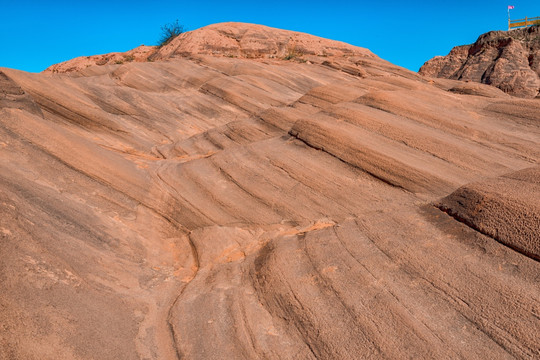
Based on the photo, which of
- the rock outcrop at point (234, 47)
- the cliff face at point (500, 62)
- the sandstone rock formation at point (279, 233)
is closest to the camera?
the sandstone rock formation at point (279, 233)

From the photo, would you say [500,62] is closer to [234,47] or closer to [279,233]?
[234,47]

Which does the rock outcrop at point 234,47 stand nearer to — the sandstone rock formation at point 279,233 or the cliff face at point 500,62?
the cliff face at point 500,62

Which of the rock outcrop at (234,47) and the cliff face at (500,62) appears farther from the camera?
the rock outcrop at (234,47)

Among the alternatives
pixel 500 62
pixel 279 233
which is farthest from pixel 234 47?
pixel 279 233

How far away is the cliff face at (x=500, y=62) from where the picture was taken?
3609 centimetres

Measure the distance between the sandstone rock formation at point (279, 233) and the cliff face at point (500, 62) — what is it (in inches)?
1091

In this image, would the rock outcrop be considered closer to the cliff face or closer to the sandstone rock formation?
the cliff face

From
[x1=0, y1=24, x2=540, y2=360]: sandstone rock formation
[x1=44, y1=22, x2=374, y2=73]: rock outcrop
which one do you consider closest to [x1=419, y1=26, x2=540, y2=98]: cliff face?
[x1=44, y1=22, x2=374, y2=73]: rock outcrop

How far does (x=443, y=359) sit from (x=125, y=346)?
411 cm

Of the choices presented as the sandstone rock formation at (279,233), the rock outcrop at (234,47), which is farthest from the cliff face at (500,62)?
the sandstone rock formation at (279,233)

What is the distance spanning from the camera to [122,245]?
27.4ft

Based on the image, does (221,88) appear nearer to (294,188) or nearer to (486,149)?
(294,188)

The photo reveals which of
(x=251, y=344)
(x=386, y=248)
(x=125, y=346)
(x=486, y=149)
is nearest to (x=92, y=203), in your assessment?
(x=125, y=346)

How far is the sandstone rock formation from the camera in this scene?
17.5 feet
